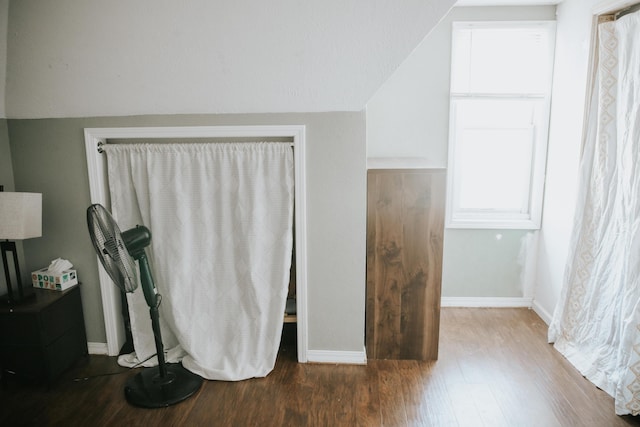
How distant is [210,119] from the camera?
2609 millimetres

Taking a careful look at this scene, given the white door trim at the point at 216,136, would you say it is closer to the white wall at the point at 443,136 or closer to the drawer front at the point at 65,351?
the drawer front at the point at 65,351

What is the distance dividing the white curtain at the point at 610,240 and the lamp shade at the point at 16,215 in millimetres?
3403

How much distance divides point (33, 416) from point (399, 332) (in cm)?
222

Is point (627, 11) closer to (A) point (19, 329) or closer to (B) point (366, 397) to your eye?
(B) point (366, 397)

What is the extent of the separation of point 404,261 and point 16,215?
2.34 meters

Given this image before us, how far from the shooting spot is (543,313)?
346 cm

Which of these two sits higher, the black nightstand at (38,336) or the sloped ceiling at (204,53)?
the sloped ceiling at (204,53)

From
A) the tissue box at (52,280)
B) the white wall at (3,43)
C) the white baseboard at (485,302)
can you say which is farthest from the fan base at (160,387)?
the white baseboard at (485,302)

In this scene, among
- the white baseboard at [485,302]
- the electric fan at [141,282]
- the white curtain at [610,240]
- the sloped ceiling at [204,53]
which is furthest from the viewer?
the white baseboard at [485,302]

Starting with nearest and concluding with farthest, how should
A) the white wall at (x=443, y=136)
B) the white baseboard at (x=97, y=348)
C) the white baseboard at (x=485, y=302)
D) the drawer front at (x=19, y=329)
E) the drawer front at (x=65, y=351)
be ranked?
the drawer front at (x=19, y=329)
the drawer front at (x=65, y=351)
the white baseboard at (x=97, y=348)
the white wall at (x=443, y=136)
the white baseboard at (x=485, y=302)

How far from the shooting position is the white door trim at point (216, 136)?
2.59 m

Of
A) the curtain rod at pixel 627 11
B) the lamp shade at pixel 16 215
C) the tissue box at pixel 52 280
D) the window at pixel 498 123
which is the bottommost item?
the tissue box at pixel 52 280

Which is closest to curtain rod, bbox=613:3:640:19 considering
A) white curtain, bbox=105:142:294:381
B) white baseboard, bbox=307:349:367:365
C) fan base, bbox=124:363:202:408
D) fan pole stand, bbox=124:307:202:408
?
white curtain, bbox=105:142:294:381

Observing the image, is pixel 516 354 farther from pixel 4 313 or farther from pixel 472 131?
pixel 4 313
